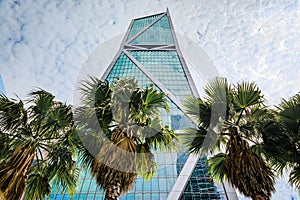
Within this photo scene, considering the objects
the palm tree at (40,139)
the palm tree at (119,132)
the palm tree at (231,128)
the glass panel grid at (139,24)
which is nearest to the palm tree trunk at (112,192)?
the palm tree at (119,132)

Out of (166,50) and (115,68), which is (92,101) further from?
(166,50)

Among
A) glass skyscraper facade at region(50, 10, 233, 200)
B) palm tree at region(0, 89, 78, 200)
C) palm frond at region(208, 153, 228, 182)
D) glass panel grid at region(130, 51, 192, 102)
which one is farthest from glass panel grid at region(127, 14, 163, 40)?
palm frond at region(208, 153, 228, 182)

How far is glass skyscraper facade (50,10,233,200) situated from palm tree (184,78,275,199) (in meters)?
1.80

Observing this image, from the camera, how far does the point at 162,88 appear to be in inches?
1635

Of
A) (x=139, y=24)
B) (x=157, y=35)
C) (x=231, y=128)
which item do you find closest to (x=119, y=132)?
(x=231, y=128)

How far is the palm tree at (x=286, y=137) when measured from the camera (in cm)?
638

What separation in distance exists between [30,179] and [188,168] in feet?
63.3

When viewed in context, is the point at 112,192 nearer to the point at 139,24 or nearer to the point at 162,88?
the point at 162,88

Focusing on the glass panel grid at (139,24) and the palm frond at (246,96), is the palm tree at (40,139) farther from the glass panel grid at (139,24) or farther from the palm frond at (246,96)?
the glass panel grid at (139,24)

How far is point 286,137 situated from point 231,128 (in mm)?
1553

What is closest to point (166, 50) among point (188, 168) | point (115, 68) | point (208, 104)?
A: point (115, 68)

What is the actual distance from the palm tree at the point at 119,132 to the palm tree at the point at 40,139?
78 cm

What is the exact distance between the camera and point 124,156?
20.3 ft

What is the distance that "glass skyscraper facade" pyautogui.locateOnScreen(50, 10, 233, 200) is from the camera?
2039 cm
